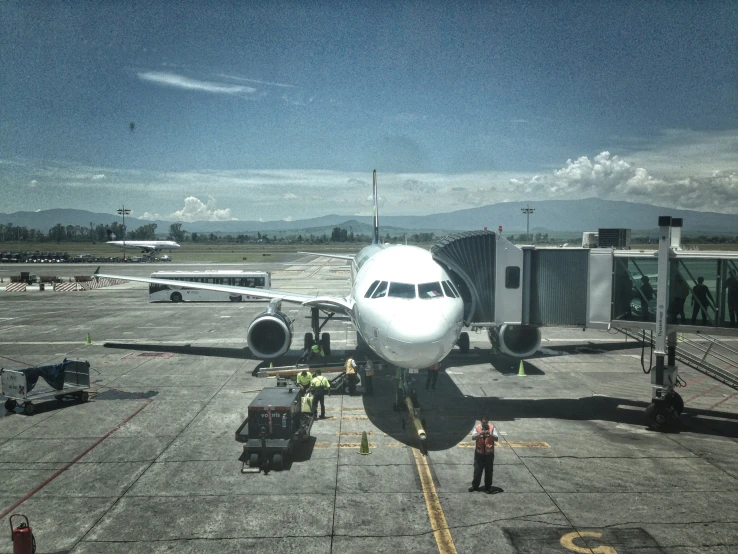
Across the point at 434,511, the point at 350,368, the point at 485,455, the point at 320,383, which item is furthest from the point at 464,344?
the point at 434,511

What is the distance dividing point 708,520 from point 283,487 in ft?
29.3

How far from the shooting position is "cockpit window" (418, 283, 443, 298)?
603 inches

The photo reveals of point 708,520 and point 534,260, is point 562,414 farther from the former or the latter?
point 708,520

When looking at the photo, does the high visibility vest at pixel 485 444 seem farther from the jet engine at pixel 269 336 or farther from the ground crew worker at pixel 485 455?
the jet engine at pixel 269 336

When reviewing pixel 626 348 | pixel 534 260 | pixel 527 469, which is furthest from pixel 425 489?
pixel 626 348

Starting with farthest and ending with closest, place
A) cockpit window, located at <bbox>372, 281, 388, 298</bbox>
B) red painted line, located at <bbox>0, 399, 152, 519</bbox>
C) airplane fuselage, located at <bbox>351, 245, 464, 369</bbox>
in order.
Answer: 1. cockpit window, located at <bbox>372, 281, 388, 298</bbox>
2. airplane fuselage, located at <bbox>351, 245, 464, 369</bbox>
3. red painted line, located at <bbox>0, 399, 152, 519</bbox>

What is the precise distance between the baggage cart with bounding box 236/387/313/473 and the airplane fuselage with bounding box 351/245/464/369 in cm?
303

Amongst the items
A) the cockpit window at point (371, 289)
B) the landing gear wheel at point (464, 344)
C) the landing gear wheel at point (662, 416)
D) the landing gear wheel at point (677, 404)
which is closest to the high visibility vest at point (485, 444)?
the cockpit window at point (371, 289)

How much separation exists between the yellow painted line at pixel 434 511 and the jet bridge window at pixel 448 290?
15.1ft

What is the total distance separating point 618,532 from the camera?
10.3 m

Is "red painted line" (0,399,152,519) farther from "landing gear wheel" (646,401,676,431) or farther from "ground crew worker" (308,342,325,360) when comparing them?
"landing gear wheel" (646,401,676,431)

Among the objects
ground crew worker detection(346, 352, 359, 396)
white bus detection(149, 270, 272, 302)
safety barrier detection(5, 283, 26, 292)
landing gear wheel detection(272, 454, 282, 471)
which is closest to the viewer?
landing gear wheel detection(272, 454, 282, 471)

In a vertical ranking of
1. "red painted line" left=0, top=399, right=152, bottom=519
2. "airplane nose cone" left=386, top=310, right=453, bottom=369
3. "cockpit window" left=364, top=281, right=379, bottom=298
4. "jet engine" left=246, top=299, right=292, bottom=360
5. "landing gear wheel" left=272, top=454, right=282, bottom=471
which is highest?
"cockpit window" left=364, top=281, right=379, bottom=298

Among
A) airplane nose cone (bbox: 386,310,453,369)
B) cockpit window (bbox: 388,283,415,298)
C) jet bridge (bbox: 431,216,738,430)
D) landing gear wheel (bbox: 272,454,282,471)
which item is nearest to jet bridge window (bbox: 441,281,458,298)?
cockpit window (bbox: 388,283,415,298)
